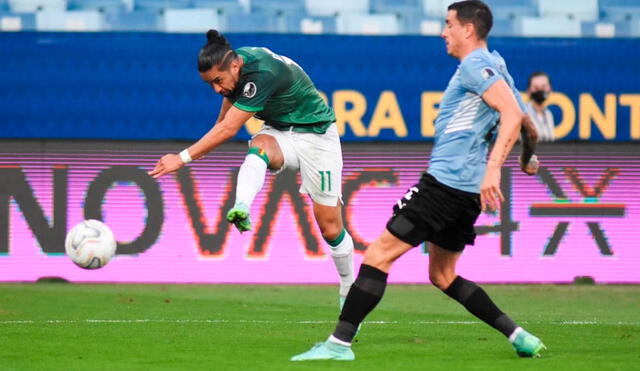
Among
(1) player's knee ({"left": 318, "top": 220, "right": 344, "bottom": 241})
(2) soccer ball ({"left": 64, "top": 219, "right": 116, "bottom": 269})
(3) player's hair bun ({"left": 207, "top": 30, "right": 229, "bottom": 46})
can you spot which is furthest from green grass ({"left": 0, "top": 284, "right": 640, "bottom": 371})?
(3) player's hair bun ({"left": 207, "top": 30, "right": 229, "bottom": 46})

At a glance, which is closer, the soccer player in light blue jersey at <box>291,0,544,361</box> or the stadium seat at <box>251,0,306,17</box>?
the soccer player in light blue jersey at <box>291,0,544,361</box>

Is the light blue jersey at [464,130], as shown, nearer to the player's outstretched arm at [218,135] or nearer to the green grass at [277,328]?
the green grass at [277,328]

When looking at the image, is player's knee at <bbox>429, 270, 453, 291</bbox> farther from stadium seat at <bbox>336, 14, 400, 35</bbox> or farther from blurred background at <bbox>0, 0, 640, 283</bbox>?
stadium seat at <bbox>336, 14, 400, 35</bbox>

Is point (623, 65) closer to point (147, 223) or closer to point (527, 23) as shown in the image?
point (527, 23)

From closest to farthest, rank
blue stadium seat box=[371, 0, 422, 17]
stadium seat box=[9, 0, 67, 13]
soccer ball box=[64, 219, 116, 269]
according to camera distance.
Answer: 1. soccer ball box=[64, 219, 116, 269]
2. stadium seat box=[9, 0, 67, 13]
3. blue stadium seat box=[371, 0, 422, 17]

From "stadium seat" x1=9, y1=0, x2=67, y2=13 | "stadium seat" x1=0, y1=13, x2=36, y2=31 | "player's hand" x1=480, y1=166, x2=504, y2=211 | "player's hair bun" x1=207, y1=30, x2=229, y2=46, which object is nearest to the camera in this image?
"player's hand" x1=480, y1=166, x2=504, y2=211

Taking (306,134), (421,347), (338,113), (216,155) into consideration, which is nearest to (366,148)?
(338,113)

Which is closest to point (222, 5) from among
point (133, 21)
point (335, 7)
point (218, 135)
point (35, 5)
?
point (133, 21)

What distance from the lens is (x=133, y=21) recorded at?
14.6 m

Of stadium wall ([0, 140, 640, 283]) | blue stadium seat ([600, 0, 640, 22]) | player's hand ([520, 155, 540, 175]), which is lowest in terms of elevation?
stadium wall ([0, 140, 640, 283])

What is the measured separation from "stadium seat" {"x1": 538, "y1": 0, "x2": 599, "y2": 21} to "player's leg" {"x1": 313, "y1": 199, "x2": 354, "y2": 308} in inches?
305

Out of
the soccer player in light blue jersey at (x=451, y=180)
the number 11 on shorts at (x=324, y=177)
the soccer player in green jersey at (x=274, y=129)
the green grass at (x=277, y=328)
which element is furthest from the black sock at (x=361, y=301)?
the number 11 on shorts at (x=324, y=177)

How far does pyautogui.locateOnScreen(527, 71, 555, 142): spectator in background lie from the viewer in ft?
42.4

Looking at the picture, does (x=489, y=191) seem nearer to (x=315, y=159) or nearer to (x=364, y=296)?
(x=364, y=296)
